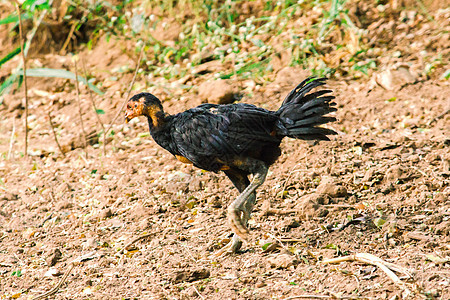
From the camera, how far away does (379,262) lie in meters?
3.51

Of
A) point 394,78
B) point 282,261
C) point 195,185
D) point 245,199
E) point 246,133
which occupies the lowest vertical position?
point 394,78

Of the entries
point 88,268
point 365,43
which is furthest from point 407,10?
point 88,268

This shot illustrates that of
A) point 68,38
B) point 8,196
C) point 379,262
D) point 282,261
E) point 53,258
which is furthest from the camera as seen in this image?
point 68,38

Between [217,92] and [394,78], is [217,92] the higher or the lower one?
the higher one

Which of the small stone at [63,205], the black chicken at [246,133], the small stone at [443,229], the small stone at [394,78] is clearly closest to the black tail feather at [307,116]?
the black chicken at [246,133]

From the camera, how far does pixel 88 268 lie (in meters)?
4.23

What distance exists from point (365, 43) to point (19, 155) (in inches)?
197

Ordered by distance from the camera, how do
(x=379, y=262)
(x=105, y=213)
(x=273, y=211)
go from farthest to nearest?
(x=105, y=213) < (x=273, y=211) < (x=379, y=262)

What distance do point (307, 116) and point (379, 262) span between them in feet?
3.91

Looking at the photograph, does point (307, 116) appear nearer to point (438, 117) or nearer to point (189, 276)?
point (189, 276)

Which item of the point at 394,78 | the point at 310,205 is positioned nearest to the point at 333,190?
the point at 310,205

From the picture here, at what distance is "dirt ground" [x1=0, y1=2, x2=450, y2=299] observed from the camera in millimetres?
3676

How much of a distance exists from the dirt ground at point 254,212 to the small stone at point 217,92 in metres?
0.22

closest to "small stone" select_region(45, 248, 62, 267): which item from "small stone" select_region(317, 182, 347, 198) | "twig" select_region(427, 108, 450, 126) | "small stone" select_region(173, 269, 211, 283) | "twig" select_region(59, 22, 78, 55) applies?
"small stone" select_region(173, 269, 211, 283)
